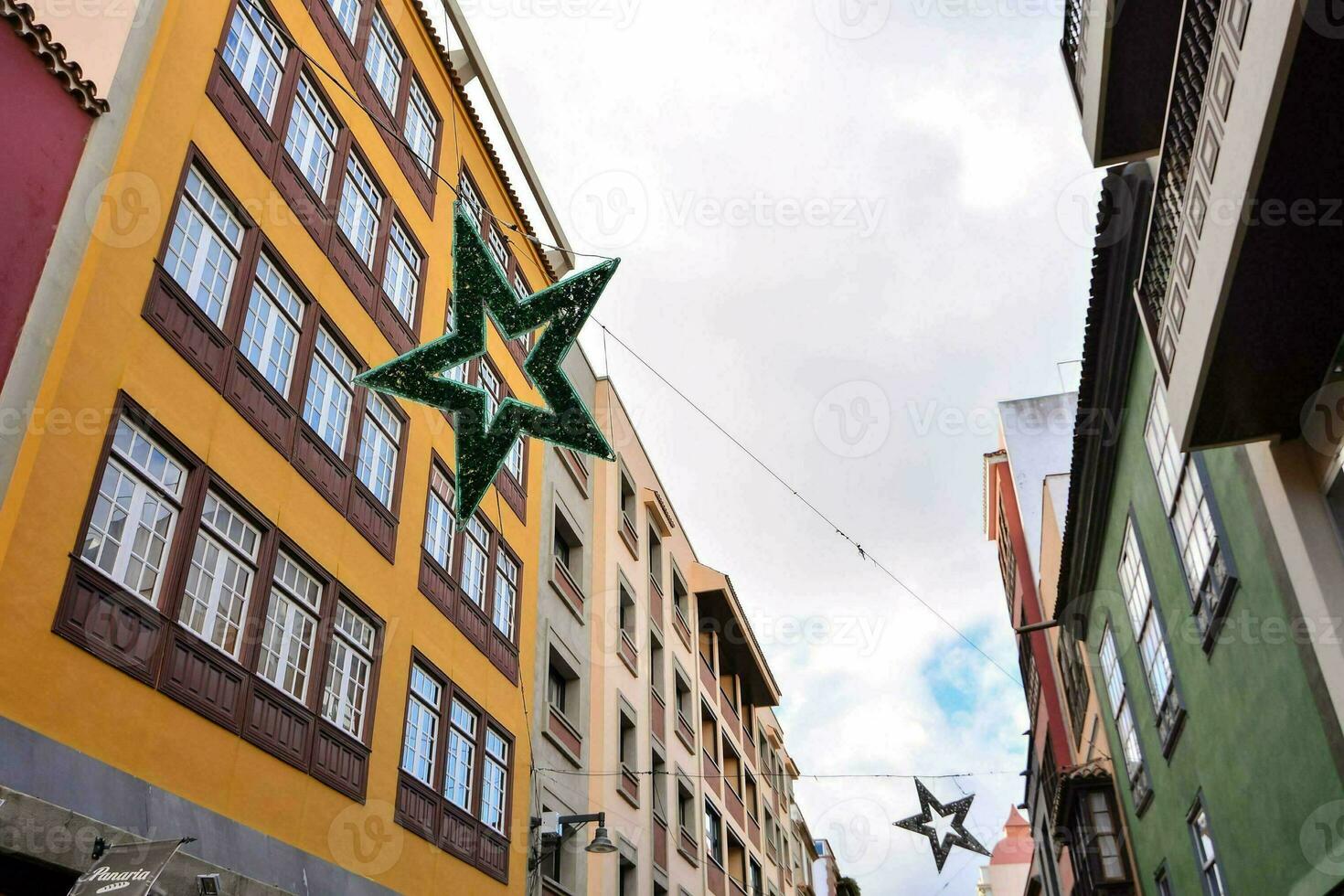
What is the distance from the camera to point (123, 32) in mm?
11500

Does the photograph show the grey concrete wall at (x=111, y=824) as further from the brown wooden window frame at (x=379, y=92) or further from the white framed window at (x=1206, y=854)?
the white framed window at (x=1206, y=854)

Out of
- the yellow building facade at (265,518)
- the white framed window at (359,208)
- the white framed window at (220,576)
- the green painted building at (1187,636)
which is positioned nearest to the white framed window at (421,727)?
the yellow building facade at (265,518)

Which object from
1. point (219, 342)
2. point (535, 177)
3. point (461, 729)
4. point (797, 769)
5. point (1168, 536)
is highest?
point (535, 177)

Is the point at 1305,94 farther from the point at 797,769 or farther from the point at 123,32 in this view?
the point at 797,769

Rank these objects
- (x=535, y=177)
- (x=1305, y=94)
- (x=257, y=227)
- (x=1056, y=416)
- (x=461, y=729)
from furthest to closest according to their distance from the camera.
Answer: (x=1056, y=416) < (x=535, y=177) < (x=461, y=729) < (x=257, y=227) < (x=1305, y=94)

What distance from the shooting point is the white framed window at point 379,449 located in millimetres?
15375

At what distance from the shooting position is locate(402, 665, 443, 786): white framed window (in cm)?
1504

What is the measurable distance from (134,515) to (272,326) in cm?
377

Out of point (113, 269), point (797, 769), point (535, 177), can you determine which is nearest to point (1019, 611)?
point (797, 769)

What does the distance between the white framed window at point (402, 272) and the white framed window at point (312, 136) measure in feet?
5.95

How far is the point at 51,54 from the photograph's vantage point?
10.1 metres

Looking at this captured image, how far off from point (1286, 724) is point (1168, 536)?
12.1 ft

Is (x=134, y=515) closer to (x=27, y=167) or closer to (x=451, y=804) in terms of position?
(x=27, y=167)

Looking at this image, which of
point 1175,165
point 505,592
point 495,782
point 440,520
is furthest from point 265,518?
point 1175,165
